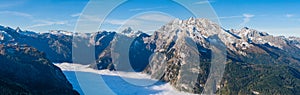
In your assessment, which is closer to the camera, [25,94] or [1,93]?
[1,93]

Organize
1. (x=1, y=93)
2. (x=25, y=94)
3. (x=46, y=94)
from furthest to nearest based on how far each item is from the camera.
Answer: (x=46, y=94) < (x=25, y=94) < (x=1, y=93)

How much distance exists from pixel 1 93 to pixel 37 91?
3822 cm

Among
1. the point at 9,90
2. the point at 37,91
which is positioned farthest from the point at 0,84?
the point at 37,91

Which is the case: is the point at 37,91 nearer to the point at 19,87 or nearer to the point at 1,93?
the point at 19,87

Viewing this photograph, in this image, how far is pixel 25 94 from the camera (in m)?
172

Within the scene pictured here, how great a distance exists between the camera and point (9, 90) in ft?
552

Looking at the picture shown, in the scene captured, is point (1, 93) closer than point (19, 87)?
Yes

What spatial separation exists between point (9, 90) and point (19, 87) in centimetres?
1489

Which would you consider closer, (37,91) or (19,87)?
(19,87)

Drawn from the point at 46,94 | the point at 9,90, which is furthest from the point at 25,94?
the point at 46,94

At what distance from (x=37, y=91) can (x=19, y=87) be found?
15.8 metres

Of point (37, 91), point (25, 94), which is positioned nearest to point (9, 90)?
point (25, 94)

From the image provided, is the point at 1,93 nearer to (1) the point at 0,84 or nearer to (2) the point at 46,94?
(1) the point at 0,84

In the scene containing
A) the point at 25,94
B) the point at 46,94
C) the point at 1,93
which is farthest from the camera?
the point at 46,94
